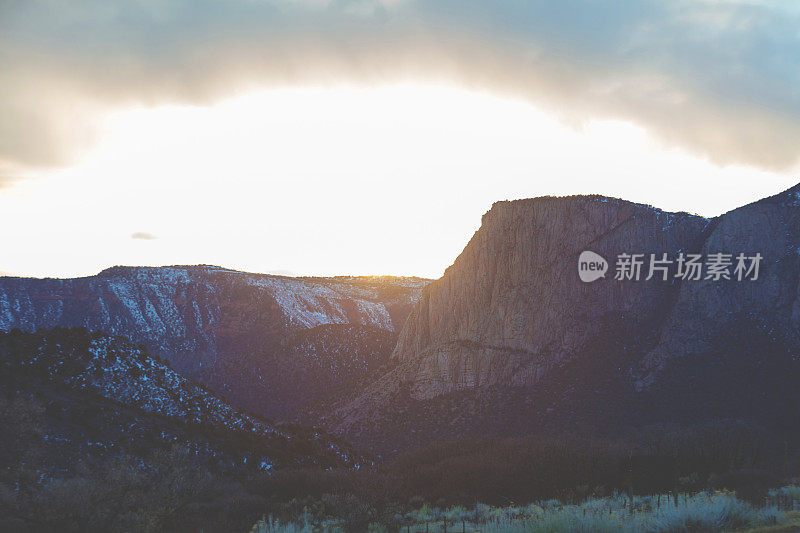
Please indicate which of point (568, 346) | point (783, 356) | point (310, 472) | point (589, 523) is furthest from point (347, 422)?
point (589, 523)

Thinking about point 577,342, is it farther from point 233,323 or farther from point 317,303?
point 317,303

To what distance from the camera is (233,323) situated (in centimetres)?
12631

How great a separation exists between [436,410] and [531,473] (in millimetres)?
34309

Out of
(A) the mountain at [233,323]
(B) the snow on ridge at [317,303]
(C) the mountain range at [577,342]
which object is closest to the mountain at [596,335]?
(C) the mountain range at [577,342]

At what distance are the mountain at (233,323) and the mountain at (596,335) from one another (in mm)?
19998

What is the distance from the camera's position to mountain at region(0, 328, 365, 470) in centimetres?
4031

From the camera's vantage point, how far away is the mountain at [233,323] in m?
105

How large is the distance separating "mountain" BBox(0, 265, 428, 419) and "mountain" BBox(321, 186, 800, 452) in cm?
2000

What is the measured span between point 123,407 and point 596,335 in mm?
49389

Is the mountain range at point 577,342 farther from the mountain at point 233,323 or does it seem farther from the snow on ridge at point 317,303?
the snow on ridge at point 317,303

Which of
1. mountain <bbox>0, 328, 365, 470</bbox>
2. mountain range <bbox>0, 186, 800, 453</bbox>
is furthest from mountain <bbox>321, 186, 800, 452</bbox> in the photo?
mountain <bbox>0, 328, 365, 470</bbox>

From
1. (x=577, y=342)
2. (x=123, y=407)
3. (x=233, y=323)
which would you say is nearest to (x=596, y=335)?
(x=577, y=342)

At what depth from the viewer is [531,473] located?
134ft

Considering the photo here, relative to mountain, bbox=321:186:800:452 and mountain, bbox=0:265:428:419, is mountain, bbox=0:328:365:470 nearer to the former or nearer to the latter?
mountain, bbox=321:186:800:452
